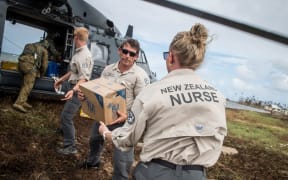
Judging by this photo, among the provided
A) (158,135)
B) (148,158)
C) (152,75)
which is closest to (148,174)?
(148,158)

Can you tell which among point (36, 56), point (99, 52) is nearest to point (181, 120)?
point (36, 56)

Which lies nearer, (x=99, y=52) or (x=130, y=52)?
(x=130, y=52)

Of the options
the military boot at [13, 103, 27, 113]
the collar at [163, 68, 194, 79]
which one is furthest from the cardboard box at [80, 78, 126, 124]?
the military boot at [13, 103, 27, 113]

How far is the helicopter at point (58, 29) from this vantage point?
23.9 feet

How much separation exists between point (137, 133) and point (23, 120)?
4.93 metres

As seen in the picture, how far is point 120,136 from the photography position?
85.0 inches

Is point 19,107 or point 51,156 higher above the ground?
point 19,107

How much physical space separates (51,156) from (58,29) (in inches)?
195

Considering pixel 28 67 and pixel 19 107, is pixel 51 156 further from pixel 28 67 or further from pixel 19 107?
pixel 28 67

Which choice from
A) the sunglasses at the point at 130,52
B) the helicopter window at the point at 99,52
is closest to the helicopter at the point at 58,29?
the helicopter window at the point at 99,52

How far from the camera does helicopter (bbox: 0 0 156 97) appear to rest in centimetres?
728

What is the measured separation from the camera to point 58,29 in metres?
9.05

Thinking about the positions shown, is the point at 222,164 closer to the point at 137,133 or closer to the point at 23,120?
the point at 23,120

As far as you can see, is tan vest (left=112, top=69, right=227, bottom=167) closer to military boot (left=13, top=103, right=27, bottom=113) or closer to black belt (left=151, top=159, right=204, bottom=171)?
black belt (left=151, top=159, right=204, bottom=171)
